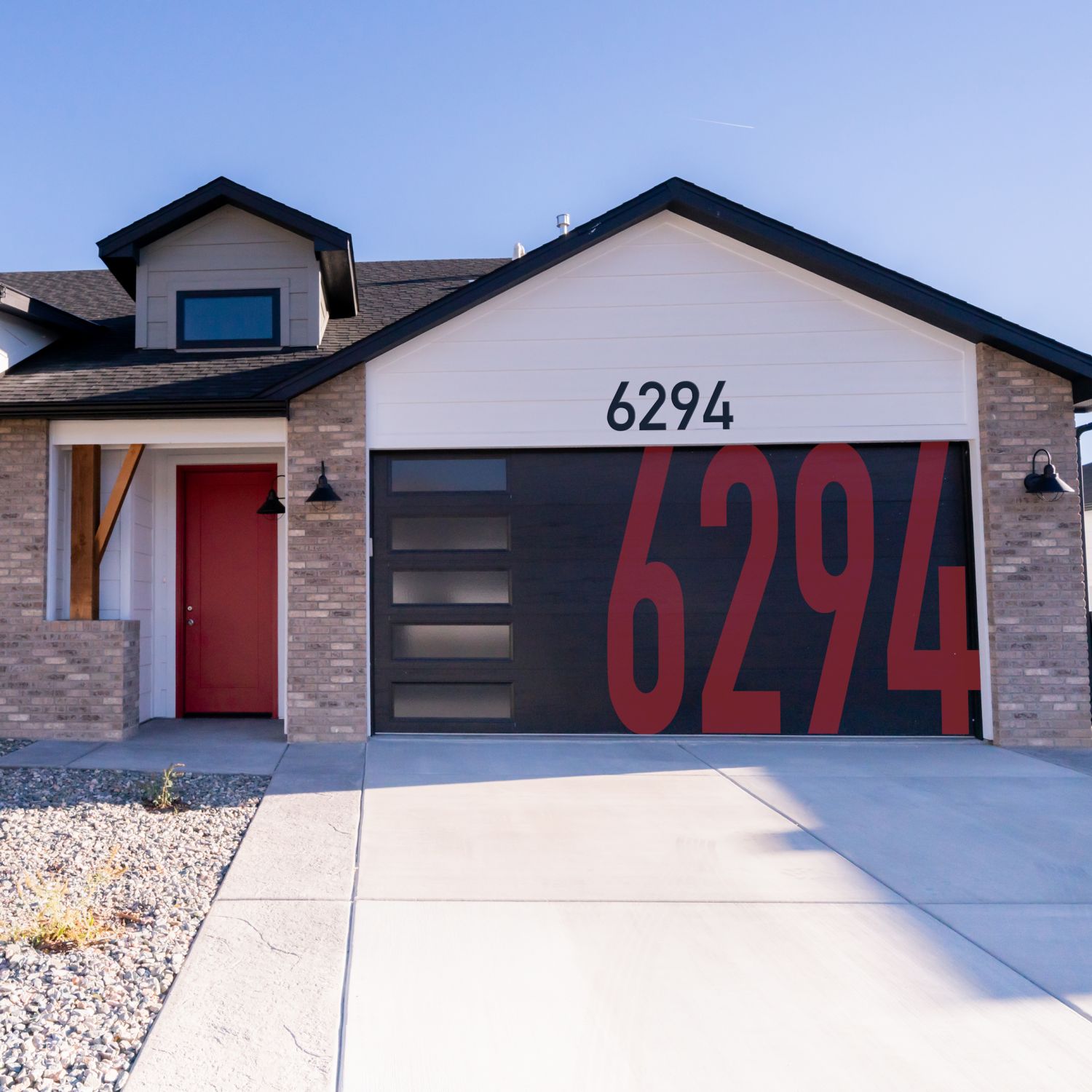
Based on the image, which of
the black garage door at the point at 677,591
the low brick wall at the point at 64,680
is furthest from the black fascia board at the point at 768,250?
the low brick wall at the point at 64,680

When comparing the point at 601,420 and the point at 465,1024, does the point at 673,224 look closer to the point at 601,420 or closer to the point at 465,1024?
the point at 601,420

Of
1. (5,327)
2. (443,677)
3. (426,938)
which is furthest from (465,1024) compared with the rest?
(5,327)

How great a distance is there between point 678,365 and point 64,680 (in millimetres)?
6083

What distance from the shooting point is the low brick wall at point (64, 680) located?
711 cm

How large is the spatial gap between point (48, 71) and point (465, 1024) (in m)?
11.9

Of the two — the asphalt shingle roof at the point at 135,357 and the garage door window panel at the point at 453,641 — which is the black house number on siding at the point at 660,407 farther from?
the asphalt shingle roof at the point at 135,357

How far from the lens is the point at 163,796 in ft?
16.7

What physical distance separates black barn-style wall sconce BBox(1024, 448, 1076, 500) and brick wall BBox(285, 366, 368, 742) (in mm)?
5827

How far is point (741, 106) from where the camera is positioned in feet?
28.7

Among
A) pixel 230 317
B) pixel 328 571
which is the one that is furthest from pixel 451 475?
pixel 230 317

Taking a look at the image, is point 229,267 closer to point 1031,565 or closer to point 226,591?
point 226,591

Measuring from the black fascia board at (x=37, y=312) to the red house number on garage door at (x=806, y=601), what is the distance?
5.90m

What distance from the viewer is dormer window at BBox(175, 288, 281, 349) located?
8.45 m

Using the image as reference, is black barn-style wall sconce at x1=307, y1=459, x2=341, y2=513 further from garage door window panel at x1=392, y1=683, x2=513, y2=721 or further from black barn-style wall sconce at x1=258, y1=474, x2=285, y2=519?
garage door window panel at x1=392, y1=683, x2=513, y2=721
